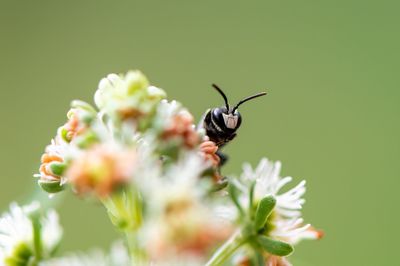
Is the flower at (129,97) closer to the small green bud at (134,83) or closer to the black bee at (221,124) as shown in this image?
the small green bud at (134,83)

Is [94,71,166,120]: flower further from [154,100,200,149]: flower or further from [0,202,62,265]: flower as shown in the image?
[0,202,62,265]: flower

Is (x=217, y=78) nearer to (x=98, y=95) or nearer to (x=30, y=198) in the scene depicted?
(x=30, y=198)

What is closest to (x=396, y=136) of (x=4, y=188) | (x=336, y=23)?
(x=336, y=23)

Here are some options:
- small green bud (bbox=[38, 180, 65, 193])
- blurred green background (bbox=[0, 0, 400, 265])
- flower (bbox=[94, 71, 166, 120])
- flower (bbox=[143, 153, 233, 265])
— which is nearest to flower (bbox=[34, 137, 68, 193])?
small green bud (bbox=[38, 180, 65, 193])

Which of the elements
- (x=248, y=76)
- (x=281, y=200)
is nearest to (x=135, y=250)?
(x=281, y=200)

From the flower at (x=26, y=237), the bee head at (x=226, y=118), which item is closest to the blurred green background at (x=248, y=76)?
the bee head at (x=226, y=118)

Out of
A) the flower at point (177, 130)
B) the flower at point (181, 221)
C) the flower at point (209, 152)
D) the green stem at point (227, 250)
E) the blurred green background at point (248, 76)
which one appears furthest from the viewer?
the blurred green background at point (248, 76)

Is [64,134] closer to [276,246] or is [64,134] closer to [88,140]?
[88,140]
